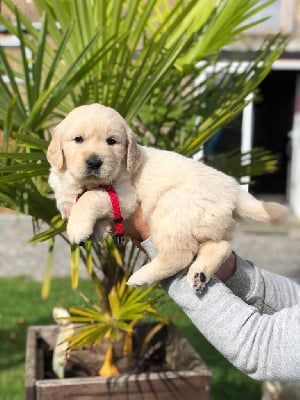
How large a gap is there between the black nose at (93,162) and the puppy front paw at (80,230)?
0.41 feet

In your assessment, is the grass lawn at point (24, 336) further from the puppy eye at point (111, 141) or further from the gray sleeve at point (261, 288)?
the puppy eye at point (111, 141)

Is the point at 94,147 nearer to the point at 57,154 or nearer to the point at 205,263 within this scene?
the point at 57,154

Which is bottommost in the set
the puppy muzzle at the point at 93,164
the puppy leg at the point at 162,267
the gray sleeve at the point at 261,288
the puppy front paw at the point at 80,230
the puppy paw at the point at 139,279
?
the gray sleeve at the point at 261,288

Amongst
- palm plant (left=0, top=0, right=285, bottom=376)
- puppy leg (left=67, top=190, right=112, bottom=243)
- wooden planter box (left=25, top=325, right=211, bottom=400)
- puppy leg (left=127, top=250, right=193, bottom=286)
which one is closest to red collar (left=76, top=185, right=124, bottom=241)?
puppy leg (left=67, top=190, right=112, bottom=243)

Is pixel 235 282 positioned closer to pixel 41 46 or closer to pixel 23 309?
pixel 41 46

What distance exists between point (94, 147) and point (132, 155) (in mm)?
97

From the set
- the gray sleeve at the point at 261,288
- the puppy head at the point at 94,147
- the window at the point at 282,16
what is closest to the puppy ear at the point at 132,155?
the puppy head at the point at 94,147

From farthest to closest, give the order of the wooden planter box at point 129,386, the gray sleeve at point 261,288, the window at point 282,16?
1. the window at point 282,16
2. the wooden planter box at point 129,386
3. the gray sleeve at point 261,288

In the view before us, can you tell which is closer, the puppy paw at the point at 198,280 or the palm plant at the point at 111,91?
the puppy paw at the point at 198,280

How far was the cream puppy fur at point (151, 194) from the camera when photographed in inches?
57.6

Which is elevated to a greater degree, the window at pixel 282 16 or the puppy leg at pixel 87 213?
the window at pixel 282 16

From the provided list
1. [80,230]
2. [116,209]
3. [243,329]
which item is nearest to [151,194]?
[116,209]

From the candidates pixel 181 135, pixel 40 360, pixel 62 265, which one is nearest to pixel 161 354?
pixel 40 360

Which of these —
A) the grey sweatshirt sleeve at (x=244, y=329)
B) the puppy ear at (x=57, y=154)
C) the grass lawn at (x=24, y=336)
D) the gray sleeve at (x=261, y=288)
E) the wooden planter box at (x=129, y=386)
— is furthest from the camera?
the grass lawn at (x=24, y=336)
